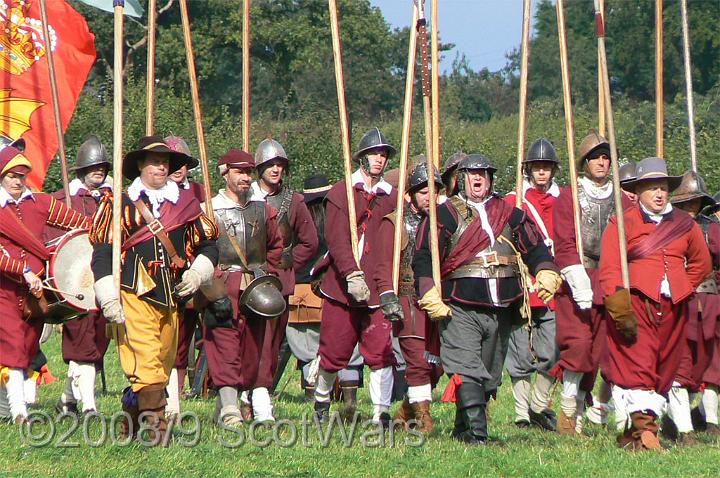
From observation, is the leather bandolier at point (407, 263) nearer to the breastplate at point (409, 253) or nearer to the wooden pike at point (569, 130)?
the breastplate at point (409, 253)

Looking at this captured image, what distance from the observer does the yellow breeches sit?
9336mm

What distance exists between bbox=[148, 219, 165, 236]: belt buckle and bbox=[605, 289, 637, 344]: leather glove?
9.56 ft

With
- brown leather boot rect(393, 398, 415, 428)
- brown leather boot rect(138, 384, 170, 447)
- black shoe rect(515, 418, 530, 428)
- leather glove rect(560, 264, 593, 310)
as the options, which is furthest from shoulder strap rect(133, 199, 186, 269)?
black shoe rect(515, 418, 530, 428)

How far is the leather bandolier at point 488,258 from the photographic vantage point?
9883mm

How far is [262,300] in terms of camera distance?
1064 centimetres

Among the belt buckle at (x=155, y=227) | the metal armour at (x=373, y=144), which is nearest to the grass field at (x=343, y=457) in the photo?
the belt buckle at (x=155, y=227)

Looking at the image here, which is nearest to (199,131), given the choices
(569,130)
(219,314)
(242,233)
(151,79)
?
(151,79)

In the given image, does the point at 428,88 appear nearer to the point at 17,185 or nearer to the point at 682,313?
the point at 682,313

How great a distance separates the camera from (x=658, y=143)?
37.8ft

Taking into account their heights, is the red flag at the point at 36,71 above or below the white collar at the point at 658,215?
above

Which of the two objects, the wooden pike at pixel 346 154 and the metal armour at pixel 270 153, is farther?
the metal armour at pixel 270 153

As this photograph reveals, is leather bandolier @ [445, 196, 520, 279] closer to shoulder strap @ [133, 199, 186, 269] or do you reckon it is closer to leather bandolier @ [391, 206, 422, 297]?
leather bandolier @ [391, 206, 422, 297]

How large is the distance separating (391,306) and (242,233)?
1.34 metres

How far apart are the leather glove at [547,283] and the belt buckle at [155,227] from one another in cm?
250
